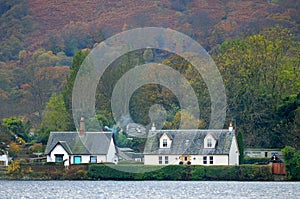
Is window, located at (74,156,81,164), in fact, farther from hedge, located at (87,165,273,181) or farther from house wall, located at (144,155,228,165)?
hedge, located at (87,165,273,181)

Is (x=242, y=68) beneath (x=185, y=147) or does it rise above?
above

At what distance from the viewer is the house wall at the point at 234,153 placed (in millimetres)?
70656

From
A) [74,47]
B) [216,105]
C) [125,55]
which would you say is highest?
[74,47]

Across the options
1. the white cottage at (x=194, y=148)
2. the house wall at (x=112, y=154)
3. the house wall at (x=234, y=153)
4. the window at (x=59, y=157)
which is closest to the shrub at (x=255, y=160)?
the house wall at (x=234, y=153)

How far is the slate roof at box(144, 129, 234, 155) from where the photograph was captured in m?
71.1

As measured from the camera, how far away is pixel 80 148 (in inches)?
2945

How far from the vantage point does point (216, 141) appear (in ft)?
234

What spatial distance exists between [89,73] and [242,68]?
Answer: 17.2 m

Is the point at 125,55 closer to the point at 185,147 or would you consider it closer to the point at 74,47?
the point at 185,147

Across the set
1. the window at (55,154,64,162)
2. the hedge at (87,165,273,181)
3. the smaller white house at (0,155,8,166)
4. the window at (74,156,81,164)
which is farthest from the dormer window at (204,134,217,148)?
the smaller white house at (0,155,8,166)

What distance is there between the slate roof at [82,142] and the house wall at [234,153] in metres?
10.9

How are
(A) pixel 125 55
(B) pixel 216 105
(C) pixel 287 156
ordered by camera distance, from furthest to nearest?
(A) pixel 125 55 < (B) pixel 216 105 < (C) pixel 287 156

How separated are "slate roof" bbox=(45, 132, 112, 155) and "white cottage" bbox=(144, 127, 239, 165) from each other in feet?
13.3

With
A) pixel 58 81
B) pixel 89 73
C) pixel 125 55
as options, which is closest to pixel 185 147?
pixel 89 73
